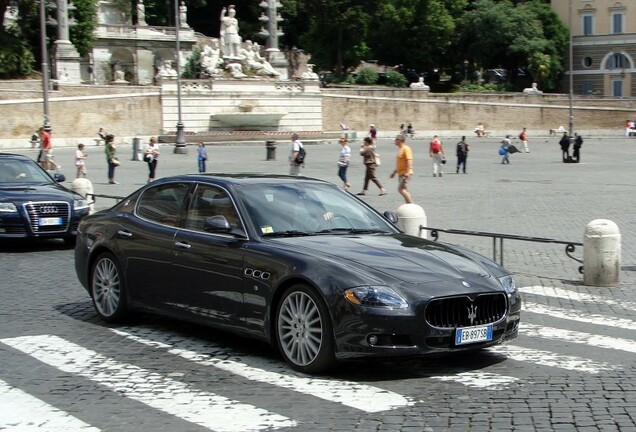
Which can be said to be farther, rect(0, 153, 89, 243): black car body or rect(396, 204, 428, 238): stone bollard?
rect(0, 153, 89, 243): black car body

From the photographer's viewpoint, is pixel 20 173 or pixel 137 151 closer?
pixel 20 173

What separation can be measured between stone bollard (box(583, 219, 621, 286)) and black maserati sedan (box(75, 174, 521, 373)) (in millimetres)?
3573

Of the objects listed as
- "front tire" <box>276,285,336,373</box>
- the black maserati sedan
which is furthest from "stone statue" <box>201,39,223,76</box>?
"front tire" <box>276,285,336,373</box>

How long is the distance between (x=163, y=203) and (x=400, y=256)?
2.69 m

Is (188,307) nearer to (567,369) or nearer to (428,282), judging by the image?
(428,282)

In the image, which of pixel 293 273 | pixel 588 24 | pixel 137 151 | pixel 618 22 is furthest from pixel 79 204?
pixel 588 24

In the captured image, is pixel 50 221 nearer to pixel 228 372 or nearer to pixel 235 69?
pixel 228 372

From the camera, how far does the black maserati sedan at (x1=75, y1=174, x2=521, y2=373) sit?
7395 mm

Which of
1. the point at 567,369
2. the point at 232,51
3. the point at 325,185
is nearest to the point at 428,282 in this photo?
the point at 567,369

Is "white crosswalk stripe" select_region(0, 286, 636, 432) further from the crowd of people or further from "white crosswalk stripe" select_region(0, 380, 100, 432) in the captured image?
the crowd of people

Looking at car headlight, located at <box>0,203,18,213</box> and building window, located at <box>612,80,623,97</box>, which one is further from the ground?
building window, located at <box>612,80,623,97</box>

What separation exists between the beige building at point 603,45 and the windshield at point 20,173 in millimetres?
77844

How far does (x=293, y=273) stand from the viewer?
7758 millimetres

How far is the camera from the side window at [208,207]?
28.8 feet
